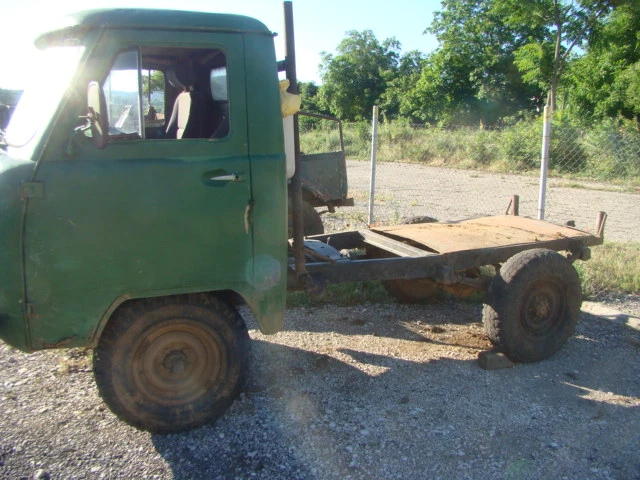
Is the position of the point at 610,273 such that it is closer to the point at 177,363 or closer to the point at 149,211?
the point at 177,363

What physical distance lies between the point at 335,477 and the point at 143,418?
1224 millimetres

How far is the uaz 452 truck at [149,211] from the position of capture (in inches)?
120

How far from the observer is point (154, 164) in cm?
321

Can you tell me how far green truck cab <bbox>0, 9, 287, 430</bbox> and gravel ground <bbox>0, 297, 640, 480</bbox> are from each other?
1.03ft

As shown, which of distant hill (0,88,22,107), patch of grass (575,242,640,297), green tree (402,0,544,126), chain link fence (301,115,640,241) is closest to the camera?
distant hill (0,88,22,107)

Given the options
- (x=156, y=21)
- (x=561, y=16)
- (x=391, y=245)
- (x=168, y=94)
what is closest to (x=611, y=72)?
(x=561, y=16)

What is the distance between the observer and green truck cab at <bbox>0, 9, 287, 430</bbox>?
3.06 m

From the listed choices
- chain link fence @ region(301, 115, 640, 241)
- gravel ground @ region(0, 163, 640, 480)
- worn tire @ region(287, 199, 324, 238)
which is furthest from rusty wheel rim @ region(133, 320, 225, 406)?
chain link fence @ region(301, 115, 640, 241)

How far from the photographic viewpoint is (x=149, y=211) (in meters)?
3.22

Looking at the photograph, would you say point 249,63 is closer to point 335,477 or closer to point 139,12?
point 139,12

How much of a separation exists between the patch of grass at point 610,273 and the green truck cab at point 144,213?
14.5ft

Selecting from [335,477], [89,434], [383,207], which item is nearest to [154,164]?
[89,434]

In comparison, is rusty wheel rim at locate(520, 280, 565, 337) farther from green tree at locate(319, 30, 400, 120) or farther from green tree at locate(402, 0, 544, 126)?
green tree at locate(319, 30, 400, 120)

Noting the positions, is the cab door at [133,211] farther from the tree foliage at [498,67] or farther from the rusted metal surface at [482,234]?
the tree foliage at [498,67]
